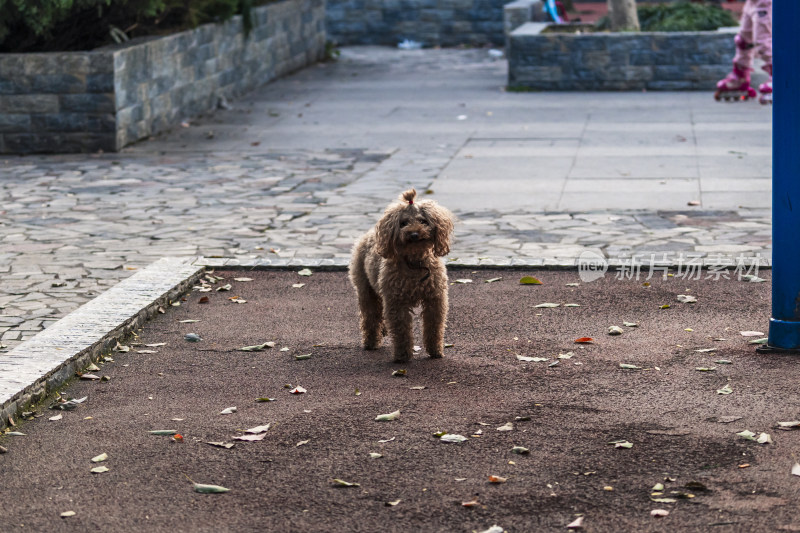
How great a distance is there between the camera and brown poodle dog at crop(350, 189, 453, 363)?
5762mm

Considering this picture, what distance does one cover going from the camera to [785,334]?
6.13m

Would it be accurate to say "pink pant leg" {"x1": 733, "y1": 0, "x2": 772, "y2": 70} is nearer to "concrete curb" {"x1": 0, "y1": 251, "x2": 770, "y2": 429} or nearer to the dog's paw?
"concrete curb" {"x1": 0, "y1": 251, "x2": 770, "y2": 429}

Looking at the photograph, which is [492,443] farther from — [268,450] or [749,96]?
[749,96]

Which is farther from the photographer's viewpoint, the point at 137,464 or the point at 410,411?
the point at 410,411

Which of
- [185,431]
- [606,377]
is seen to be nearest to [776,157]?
[606,377]

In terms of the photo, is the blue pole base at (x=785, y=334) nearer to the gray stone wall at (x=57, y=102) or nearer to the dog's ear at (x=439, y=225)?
the dog's ear at (x=439, y=225)

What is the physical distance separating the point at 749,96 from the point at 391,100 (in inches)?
214

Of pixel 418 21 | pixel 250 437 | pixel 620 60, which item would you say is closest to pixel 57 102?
pixel 620 60

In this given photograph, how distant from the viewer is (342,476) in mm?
4668

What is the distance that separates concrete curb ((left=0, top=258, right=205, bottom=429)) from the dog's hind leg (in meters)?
1.45

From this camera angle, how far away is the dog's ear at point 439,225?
5.78 meters

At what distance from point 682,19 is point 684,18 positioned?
73 mm

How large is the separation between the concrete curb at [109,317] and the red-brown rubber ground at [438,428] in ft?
0.46

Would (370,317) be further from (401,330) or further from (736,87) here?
(736,87)
